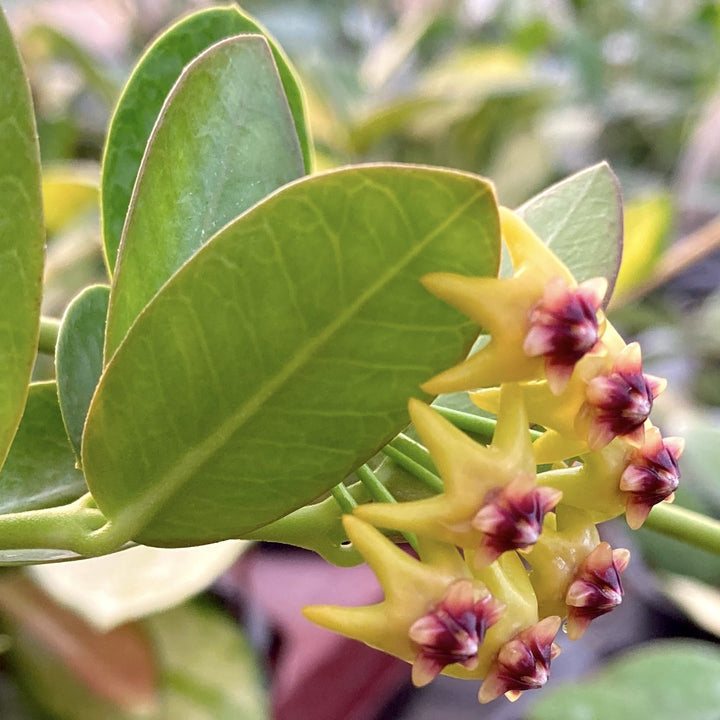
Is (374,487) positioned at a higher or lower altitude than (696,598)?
higher

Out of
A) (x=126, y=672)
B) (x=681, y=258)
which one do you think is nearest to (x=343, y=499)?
(x=126, y=672)

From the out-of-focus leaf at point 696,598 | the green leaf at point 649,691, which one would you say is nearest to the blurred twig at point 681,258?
the out-of-focus leaf at point 696,598

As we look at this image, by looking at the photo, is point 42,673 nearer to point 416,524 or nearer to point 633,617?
point 416,524

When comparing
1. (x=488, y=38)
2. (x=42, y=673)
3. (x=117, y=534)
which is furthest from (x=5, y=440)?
(x=488, y=38)

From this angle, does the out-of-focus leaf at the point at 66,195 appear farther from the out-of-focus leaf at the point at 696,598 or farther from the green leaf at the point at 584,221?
the out-of-focus leaf at the point at 696,598

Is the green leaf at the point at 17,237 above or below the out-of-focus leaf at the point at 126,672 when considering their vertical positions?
above

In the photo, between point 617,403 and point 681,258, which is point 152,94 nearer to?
point 617,403

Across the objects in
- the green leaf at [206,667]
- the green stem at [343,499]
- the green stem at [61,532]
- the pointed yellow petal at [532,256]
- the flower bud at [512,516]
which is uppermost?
the pointed yellow petal at [532,256]
